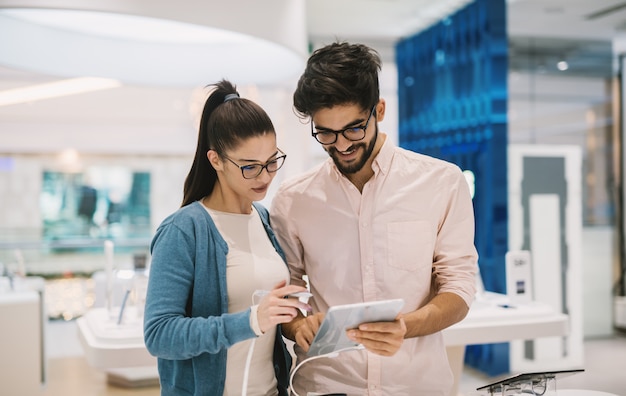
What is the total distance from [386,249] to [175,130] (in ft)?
25.5

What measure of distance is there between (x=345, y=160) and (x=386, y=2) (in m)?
4.48

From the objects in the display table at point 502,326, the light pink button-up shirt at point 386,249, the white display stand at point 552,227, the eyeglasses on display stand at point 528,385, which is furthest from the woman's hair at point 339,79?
the white display stand at point 552,227

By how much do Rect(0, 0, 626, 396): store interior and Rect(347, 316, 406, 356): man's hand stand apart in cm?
75

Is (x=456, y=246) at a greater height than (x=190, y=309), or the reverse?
(x=456, y=246)

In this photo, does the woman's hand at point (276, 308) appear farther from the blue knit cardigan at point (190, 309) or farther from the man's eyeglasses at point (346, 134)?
the man's eyeglasses at point (346, 134)

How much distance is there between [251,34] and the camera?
164cm

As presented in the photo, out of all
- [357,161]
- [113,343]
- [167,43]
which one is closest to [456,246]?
[357,161]

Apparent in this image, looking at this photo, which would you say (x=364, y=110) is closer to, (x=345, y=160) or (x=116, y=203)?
(x=345, y=160)

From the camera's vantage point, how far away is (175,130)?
30.1 feet

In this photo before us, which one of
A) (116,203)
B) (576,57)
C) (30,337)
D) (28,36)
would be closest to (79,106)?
(116,203)

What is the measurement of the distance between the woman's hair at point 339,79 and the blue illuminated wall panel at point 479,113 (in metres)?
3.75

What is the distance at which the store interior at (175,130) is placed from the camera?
201 centimetres

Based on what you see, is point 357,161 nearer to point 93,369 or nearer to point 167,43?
point 167,43

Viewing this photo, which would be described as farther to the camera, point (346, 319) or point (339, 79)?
point (339, 79)
